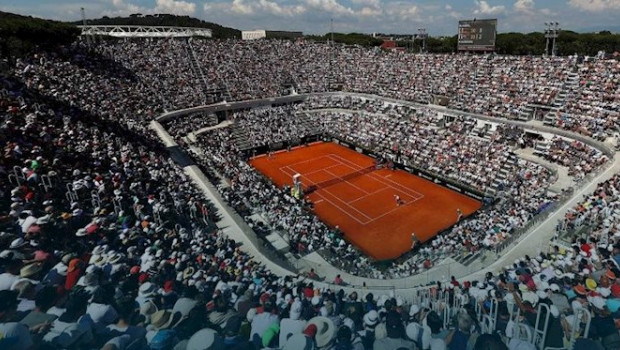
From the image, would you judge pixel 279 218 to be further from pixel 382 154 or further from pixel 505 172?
pixel 382 154

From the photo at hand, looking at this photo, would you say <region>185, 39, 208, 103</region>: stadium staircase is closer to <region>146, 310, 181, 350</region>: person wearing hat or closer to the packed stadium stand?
the packed stadium stand

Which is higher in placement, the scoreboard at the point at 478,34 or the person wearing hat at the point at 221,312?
the scoreboard at the point at 478,34

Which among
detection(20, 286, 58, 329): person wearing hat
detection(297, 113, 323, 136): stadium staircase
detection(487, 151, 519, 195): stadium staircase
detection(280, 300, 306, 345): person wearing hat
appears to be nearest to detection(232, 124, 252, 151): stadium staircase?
detection(297, 113, 323, 136): stadium staircase

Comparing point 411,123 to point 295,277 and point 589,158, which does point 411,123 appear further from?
point 295,277

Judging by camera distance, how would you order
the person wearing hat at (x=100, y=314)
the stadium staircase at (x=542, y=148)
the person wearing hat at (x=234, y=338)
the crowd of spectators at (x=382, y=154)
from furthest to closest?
1. the stadium staircase at (x=542, y=148)
2. the crowd of spectators at (x=382, y=154)
3. the person wearing hat at (x=100, y=314)
4. the person wearing hat at (x=234, y=338)

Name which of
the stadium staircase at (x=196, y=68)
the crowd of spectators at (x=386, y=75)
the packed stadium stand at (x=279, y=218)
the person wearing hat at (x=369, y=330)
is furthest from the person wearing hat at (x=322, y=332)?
the stadium staircase at (x=196, y=68)

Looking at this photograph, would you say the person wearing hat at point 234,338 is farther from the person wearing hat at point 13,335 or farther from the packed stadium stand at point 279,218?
the person wearing hat at point 13,335
